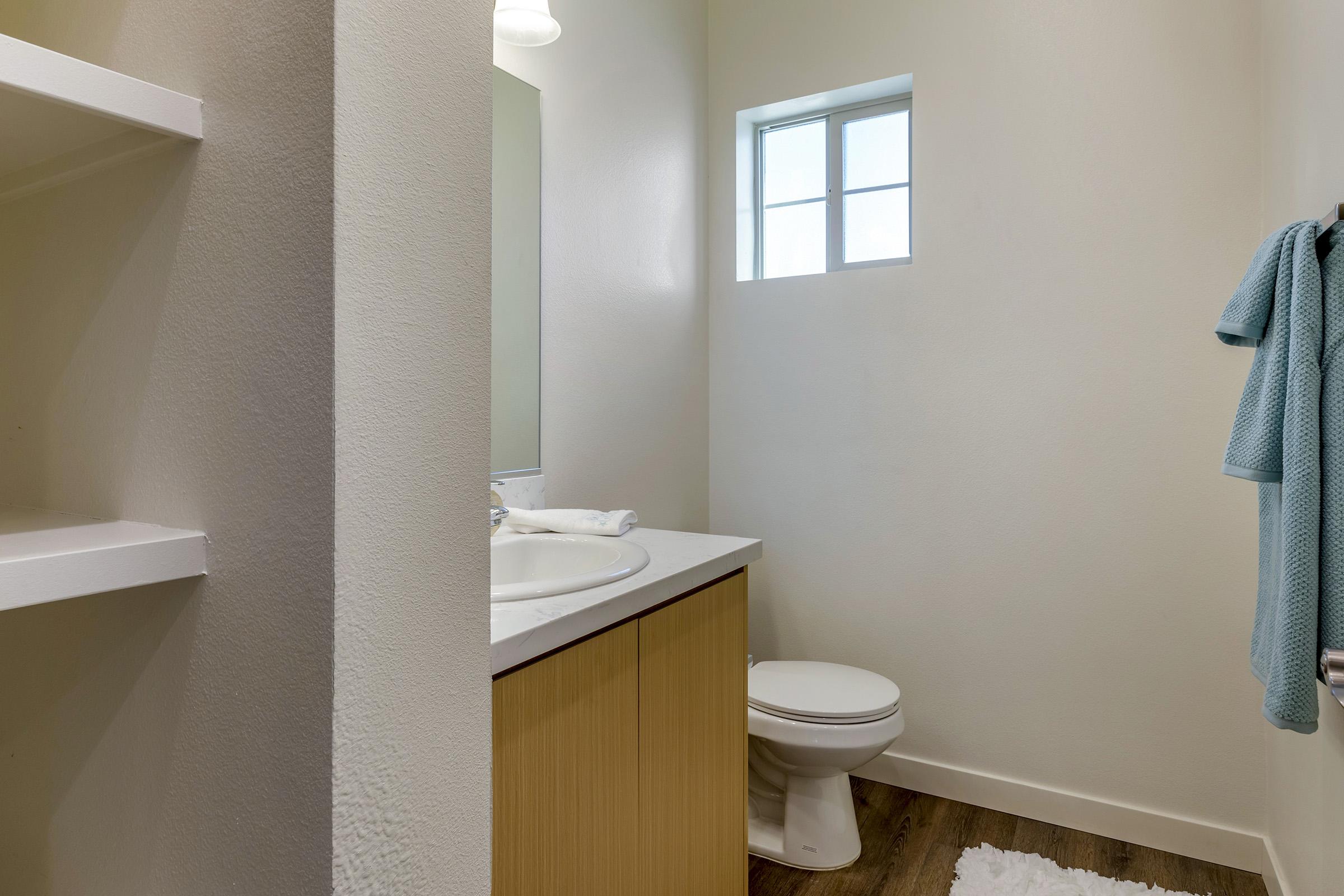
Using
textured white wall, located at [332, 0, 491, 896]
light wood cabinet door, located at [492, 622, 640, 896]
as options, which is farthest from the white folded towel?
textured white wall, located at [332, 0, 491, 896]

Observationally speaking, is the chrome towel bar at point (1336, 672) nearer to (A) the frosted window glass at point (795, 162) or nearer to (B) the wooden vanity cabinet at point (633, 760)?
(B) the wooden vanity cabinet at point (633, 760)

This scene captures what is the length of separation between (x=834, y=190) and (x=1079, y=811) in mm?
1924

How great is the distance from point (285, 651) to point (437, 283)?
0.95ft

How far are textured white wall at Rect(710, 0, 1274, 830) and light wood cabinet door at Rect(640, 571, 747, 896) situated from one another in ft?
3.13

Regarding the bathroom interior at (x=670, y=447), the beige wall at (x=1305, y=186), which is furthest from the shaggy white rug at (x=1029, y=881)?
the beige wall at (x=1305, y=186)

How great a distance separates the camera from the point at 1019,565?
2041 millimetres

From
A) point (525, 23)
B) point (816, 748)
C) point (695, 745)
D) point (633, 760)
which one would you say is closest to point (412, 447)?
point (633, 760)

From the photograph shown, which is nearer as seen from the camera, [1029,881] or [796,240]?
[1029,881]

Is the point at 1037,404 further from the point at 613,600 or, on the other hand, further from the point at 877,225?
the point at 613,600

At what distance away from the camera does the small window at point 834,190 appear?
2289 millimetres

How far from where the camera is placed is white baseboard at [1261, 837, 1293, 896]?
1.61m

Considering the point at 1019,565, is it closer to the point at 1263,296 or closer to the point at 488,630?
the point at 1263,296

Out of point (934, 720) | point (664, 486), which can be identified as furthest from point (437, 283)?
point (934, 720)

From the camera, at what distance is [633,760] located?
1071 mm
